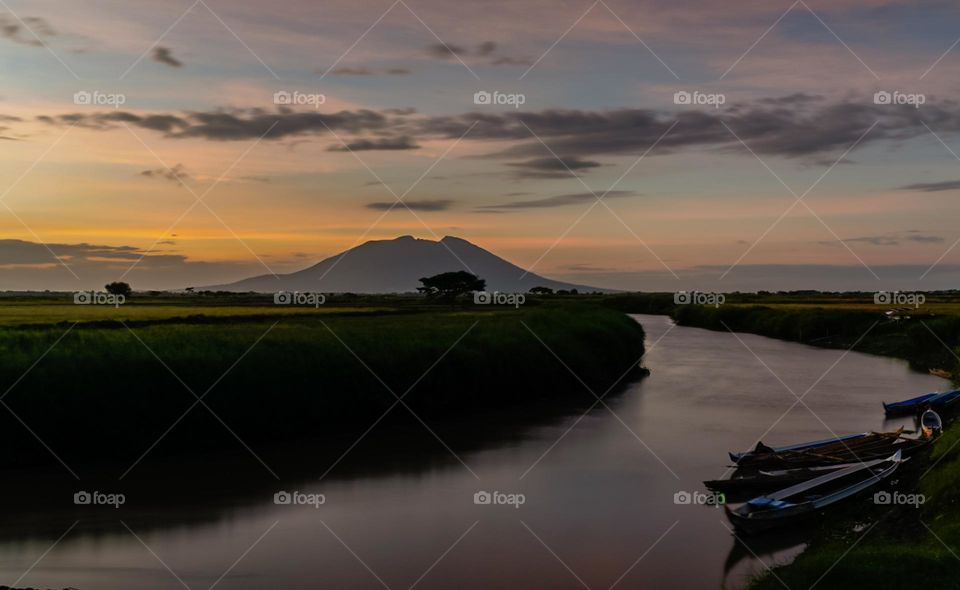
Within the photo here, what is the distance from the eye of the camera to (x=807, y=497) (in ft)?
63.1

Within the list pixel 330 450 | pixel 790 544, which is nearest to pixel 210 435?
pixel 330 450

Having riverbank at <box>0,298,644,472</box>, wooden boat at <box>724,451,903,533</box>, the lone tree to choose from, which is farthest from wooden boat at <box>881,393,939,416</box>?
the lone tree

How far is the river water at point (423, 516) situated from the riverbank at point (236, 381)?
4.60ft

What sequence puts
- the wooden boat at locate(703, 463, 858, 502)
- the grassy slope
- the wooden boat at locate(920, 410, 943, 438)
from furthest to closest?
the wooden boat at locate(920, 410, 943, 438) < the wooden boat at locate(703, 463, 858, 502) < the grassy slope

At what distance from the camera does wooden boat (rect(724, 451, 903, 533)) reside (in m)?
18.0

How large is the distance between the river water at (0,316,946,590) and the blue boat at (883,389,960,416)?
1.11 m

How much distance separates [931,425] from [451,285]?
8097 cm

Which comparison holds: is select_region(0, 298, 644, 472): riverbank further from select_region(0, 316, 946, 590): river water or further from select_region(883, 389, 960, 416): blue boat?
select_region(883, 389, 960, 416): blue boat

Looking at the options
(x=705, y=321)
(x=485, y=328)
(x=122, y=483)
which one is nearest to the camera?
(x=122, y=483)

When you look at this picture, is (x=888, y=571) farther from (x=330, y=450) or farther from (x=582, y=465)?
(x=330, y=450)

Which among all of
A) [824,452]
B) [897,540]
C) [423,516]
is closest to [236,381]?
[423,516]

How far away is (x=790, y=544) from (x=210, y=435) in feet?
58.5

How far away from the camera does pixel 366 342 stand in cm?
3609

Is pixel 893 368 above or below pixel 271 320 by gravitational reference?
below
